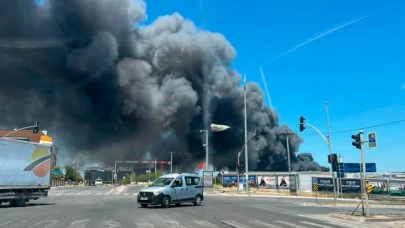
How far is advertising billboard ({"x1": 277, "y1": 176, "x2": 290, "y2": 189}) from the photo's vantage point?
4174 centimetres

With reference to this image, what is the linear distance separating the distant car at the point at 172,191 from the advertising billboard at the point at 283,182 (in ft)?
78.6

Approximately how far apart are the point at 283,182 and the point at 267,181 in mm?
3763

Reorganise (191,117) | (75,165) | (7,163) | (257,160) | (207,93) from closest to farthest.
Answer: (7,163), (207,93), (191,117), (257,160), (75,165)

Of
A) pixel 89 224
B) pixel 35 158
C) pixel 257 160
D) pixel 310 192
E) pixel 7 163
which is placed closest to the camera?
pixel 89 224

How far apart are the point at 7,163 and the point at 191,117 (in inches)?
1609

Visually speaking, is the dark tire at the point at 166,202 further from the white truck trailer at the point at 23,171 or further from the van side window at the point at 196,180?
the white truck trailer at the point at 23,171

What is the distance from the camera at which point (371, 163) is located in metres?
40.4

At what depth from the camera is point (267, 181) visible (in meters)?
46.1

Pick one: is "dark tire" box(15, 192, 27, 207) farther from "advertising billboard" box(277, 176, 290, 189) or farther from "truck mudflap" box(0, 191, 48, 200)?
"advertising billboard" box(277, 176, 290, 189)

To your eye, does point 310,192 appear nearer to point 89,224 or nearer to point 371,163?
point 371,163

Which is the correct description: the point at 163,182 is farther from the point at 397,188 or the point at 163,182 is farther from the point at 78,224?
the point at 397,188

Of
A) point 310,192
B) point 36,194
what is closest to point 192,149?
point 310,192

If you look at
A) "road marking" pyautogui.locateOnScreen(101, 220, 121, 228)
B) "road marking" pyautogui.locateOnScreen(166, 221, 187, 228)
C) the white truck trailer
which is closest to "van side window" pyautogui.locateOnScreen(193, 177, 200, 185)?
the white truck trailer

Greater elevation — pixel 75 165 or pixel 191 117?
pixel 191 117
